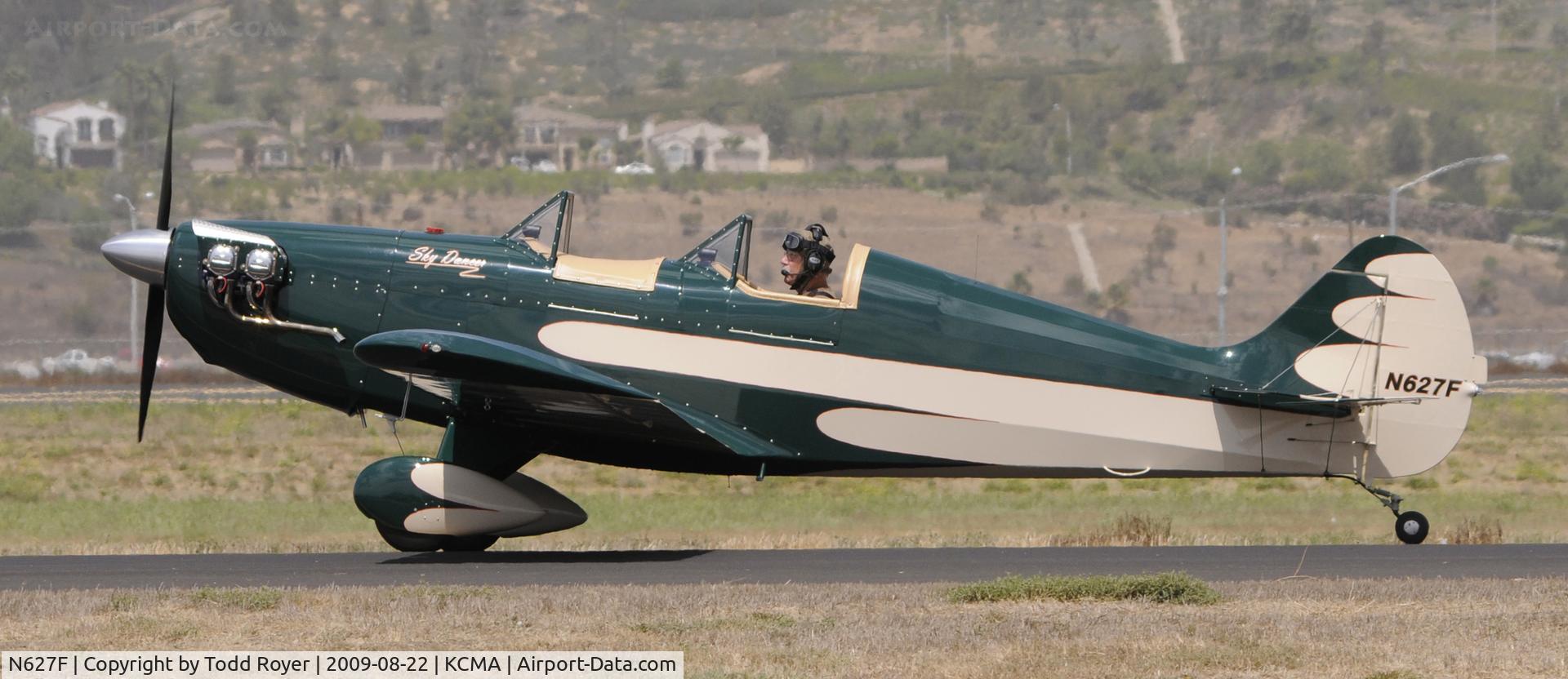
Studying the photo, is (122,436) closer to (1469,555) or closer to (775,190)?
(1469,555)

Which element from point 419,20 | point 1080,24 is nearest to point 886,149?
point 1080,24

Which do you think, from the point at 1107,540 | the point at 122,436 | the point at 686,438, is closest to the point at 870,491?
the point at 1107,540

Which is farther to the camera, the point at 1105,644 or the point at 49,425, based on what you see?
the point at 49,425

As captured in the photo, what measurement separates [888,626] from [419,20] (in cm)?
12886

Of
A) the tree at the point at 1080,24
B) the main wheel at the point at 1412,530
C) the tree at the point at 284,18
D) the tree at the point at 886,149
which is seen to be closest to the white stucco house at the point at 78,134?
the tree at the point at 284,18

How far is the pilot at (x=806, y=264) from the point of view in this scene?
14.1 metres

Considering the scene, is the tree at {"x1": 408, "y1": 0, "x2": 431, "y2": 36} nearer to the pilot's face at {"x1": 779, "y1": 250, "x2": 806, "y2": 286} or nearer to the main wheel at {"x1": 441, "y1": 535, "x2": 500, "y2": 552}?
the main wheel at {"x1": 441, "y1": 535, "x2": 500, "y2": 552}

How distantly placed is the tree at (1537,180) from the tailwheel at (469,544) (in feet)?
304

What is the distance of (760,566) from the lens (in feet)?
43.4

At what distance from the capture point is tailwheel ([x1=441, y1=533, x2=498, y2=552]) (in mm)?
14219

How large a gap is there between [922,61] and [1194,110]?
67.3 ft

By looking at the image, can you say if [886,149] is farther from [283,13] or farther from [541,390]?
[541,390]

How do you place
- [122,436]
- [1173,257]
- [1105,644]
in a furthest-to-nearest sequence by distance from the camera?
[1173,257], [122,436], [1105,644]

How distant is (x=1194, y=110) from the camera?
11488cm
